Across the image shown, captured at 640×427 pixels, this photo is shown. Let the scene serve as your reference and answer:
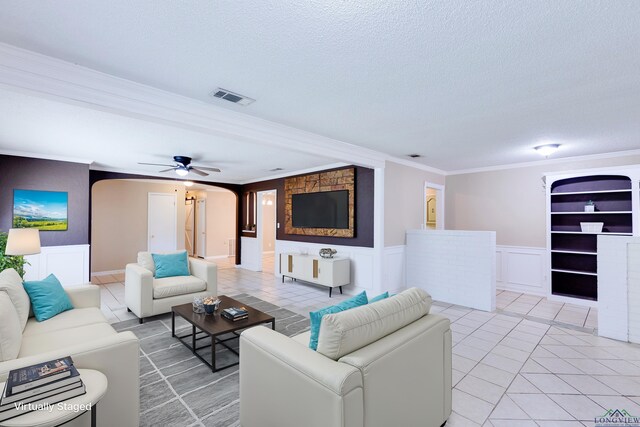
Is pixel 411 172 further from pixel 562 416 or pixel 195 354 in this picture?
pixel 195 354

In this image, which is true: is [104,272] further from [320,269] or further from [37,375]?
[37,375]

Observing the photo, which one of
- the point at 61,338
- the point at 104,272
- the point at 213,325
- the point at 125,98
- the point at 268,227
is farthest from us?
the point at 268,227

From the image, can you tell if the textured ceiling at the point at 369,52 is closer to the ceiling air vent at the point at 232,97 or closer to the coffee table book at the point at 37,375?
the ceiling air vent at the point at 232,97

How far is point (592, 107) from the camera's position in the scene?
295cm

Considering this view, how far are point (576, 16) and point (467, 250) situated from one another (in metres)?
3.76

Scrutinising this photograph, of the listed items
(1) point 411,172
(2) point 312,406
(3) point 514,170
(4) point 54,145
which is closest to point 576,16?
(2) point 312,406

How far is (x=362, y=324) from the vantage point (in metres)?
1.60

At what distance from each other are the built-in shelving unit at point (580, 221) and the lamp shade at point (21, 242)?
7.22m

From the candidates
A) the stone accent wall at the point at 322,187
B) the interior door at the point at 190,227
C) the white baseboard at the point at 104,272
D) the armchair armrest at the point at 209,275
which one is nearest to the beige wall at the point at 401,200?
the stone accent wall at the point at 322,187

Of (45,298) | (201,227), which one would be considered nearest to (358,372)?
(45,298)

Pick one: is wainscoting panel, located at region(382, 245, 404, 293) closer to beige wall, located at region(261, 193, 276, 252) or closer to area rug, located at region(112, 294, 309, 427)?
area rug, located at region(112, 294, 309, 427)

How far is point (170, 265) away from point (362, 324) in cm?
383

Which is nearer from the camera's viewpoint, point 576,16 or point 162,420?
point 576,16

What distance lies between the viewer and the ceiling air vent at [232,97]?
262cm
